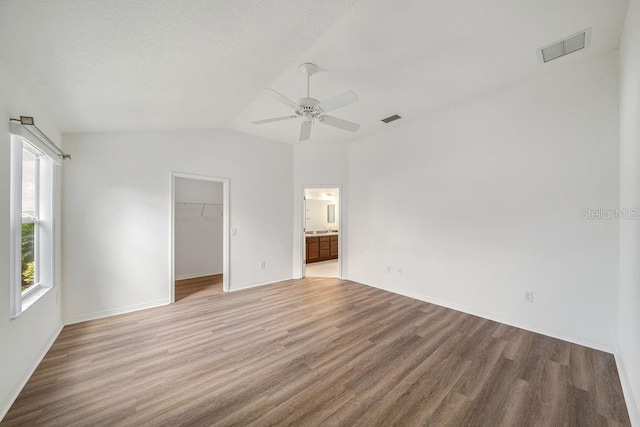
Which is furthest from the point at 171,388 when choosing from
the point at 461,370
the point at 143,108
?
the point at 143,108

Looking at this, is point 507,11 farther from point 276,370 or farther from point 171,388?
point 171,388

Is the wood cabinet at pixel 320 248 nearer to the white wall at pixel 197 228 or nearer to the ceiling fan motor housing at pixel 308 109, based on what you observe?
the white wall at pixel 197 228

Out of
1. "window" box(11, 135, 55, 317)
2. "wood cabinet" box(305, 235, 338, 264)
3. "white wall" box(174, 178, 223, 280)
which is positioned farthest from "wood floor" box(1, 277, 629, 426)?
"wood cabinet" box(305, 235, 338, 264)

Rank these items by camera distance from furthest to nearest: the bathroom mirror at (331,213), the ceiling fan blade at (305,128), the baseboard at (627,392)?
the bathroom mirror at (331,213) → the ceiling fan blade at (305,128) → the baseboard at (627,392)

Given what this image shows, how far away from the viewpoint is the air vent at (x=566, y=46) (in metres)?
→ 2.24

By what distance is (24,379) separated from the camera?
2039 millimetres

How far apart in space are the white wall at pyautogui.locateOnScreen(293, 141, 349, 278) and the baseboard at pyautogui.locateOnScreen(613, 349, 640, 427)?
367 centimetres

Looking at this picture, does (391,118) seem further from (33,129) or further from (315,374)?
(33,129)

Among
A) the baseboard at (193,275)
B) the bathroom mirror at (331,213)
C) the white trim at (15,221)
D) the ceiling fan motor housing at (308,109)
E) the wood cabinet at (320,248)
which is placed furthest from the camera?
the bathroom mirror at (331,213)

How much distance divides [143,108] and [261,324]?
9.29 ft

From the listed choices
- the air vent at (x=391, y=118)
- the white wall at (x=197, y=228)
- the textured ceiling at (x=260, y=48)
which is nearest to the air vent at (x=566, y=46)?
the textured ceiling at (x=260, y=48)

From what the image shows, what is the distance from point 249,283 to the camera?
4.70 meters

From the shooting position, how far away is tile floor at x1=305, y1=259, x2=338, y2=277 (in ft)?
18.6

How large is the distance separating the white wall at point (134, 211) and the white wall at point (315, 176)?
0.89 meters
